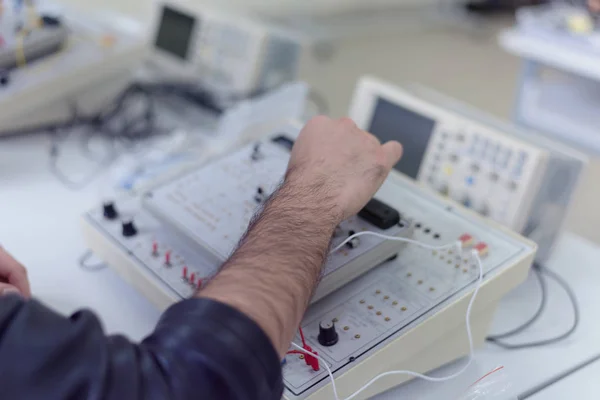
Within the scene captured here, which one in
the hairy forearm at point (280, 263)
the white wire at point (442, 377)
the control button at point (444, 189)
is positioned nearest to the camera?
the hairy forearm at point (280, 263)

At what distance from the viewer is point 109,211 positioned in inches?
43.8

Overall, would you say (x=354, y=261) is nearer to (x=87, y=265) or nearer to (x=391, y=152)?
(x=391, y=152)

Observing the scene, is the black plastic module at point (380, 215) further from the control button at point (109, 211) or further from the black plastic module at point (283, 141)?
the control button at point (109, 211)

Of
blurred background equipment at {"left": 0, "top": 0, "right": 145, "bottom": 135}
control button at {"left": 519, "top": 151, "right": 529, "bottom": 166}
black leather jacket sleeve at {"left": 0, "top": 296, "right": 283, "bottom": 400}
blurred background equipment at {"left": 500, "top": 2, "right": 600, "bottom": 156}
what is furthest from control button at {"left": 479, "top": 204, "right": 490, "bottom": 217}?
blurred background equipment at {"left": 0, "top": 0, "right": 145, "bottom": 135}

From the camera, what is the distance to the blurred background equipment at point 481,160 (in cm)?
106

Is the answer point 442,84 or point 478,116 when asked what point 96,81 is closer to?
point 478,116

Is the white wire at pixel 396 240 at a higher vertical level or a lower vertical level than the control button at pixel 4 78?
higher

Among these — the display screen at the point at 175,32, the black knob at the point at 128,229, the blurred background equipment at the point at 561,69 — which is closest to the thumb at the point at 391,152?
the black knob at the point at 128,229

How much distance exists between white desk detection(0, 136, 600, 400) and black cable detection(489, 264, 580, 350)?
0.01 metres

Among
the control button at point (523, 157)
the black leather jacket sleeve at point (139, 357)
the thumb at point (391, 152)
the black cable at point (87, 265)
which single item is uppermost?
the control button at point (523, 157)

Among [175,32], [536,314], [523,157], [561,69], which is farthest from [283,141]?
[561,69]

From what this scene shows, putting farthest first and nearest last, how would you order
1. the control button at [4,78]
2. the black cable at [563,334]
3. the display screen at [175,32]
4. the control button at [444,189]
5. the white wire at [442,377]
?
the display screen at [175,32]
the control button at [4,78]
the control button at [444,189]
the black cable at [563,334]
the white wire at [442,377]

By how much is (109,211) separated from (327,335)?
19.9 inches

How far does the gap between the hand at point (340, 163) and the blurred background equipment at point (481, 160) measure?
237 millimetres
